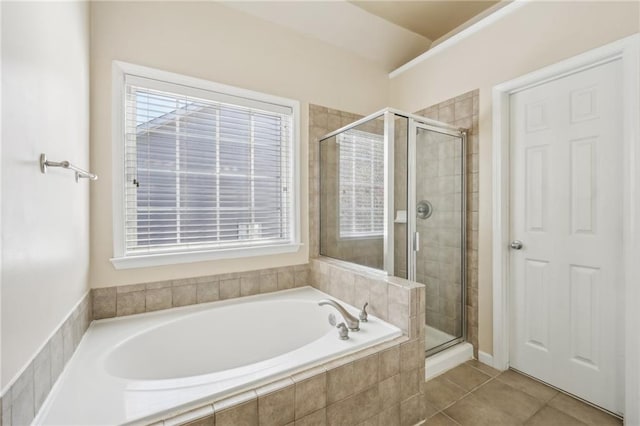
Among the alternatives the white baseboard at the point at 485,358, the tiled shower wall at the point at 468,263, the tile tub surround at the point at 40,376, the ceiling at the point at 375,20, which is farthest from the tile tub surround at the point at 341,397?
the ceiling at the point at 375,20

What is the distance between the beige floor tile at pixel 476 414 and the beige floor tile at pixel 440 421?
0.03 meters

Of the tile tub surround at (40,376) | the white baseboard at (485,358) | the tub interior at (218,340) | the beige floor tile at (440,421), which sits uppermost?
the tile tub surround at (40,376)

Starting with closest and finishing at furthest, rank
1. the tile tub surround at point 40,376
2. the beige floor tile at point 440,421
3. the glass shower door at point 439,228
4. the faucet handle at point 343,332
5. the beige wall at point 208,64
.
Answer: the tile tub surround at point 40,376 → the faucet handle at point 343,332 → the beige floor tile at point 440,421 → the beige wall at point 208,64 → the glass shower door at point 439,228

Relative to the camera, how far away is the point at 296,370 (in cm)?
121

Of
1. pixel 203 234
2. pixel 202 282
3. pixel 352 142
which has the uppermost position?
pixel 352 142

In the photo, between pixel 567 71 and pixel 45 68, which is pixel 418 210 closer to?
pixel 567 71

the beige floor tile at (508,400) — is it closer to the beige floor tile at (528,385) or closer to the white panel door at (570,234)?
the beige floor tile at (528,385)

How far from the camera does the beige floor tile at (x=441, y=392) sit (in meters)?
1.74

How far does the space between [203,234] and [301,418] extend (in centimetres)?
135

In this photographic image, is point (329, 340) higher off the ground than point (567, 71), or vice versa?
point (567, 71)

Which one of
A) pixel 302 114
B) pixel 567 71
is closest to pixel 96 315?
pixel 302 114

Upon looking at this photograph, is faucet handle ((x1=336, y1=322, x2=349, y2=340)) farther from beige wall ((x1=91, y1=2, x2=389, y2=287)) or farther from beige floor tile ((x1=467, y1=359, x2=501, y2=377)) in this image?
beige floor tile ((x1=467, y1=359, x2=501, y2=377))

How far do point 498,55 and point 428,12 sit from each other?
2.69 ft

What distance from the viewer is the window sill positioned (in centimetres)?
177
